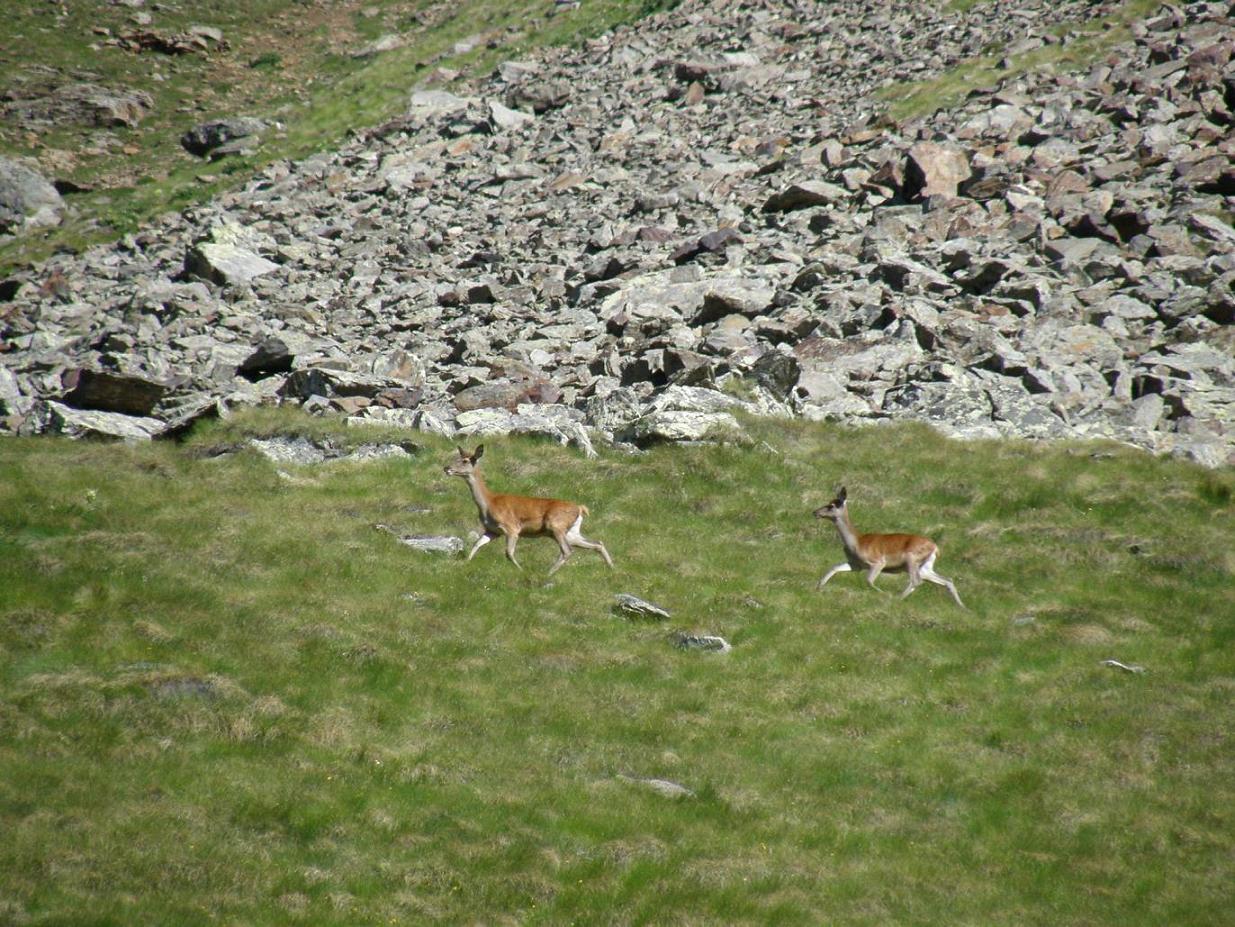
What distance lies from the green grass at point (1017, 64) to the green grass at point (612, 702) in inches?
1261

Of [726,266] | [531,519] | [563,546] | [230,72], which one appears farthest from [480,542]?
[230,72]

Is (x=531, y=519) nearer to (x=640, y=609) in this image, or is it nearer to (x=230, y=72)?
(x=640, y=609)

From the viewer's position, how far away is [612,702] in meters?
20.6

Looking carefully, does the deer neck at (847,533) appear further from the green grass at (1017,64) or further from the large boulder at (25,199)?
the large boulder at (25,199)

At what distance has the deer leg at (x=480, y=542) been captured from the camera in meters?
26.1

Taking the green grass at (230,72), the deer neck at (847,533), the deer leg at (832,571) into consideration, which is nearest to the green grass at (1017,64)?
the green grass at (230,72)

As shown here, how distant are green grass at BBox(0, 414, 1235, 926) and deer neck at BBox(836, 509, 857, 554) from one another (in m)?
0.94

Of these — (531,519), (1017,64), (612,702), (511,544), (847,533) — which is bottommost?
(1017,64)

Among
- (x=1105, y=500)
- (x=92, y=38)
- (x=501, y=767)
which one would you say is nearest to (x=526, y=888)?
(x=501, y=767)

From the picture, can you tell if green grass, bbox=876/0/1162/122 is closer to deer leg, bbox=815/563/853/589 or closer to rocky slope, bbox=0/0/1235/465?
rocky slope, bbox=0/0/1235/465

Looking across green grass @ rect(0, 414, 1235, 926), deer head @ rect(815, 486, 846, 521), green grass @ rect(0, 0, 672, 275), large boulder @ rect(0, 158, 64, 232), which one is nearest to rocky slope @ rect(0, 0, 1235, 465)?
green grass @ rect(0, 0, 672, 275)

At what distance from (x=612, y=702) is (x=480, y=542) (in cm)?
673

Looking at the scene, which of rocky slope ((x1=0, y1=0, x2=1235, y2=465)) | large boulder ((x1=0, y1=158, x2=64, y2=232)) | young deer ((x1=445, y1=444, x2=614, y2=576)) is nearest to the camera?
young deer ((x1=445, y1=444, x2=614, y2=576))

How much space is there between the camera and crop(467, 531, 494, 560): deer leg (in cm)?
2609
